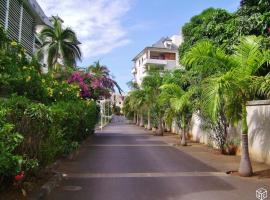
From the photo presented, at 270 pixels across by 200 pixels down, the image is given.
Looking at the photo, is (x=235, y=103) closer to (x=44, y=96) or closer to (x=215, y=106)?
(x=215, y=106)

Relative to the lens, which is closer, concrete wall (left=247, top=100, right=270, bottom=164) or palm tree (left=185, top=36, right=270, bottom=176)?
palm tree (left=185, top=36, right=270, bottom=176)

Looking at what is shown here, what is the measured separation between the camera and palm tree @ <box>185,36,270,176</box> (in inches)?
408

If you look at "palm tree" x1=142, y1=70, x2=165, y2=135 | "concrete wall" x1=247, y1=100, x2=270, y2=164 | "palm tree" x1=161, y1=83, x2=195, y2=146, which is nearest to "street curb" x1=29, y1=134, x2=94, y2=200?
"concrete wall" x1=247, y1=100, x2=270, y2=164

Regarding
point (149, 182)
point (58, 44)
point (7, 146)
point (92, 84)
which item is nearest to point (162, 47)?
point (58, 44)

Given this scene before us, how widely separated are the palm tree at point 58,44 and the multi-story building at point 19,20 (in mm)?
13507

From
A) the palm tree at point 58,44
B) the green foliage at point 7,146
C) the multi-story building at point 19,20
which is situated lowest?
the green foliage at point 7,146

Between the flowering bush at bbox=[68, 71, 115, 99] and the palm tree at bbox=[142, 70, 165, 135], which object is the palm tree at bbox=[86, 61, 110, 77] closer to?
the flowering bush at bbox=[68, 71, 115, 99]

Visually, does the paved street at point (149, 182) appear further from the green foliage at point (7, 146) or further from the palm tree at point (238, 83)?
the green foliage at point (7, 146)

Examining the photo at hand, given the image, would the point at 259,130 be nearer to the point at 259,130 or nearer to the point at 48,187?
the point at 259,130

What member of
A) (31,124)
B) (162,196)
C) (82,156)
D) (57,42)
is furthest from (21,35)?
(57,42)

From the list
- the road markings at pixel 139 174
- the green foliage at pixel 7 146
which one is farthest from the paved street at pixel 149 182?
the green foliage at pixel 7 146

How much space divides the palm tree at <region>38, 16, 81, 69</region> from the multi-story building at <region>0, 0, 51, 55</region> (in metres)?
13.5

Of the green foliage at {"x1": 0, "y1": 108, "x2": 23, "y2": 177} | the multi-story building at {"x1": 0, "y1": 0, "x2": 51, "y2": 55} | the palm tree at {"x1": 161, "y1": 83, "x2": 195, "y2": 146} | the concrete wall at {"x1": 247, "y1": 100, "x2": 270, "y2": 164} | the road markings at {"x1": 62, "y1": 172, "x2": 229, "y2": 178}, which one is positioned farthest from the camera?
the palm tree at {"x1": 161, "y1": 83, "x2": 195, "y2": 146}

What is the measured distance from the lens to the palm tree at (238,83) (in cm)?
1038
